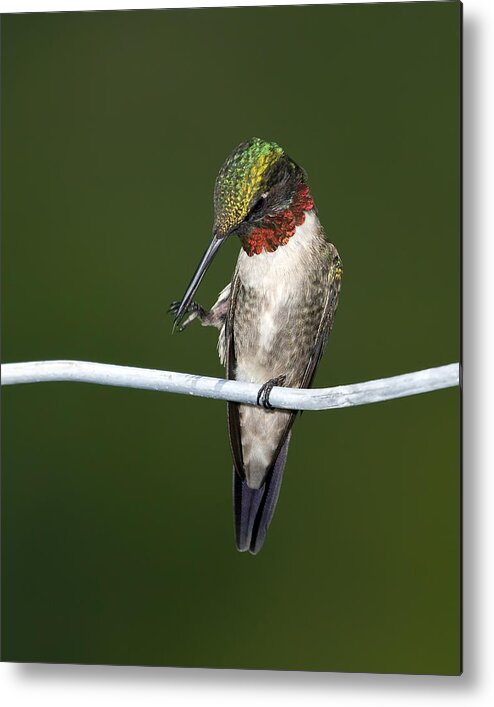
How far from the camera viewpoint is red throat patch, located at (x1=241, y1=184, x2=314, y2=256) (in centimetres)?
254

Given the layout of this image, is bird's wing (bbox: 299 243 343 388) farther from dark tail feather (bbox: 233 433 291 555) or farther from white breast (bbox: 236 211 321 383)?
dark tail feather (bbox: 233 433 291 555)

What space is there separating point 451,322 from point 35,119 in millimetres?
1233

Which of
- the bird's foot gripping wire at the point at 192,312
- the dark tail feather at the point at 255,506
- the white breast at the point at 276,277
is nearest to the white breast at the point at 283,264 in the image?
the white breast at the point at 276,277

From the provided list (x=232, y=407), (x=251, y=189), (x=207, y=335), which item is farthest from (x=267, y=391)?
(x=251, y=189)

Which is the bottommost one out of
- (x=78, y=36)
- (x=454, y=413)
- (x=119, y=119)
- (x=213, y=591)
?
(x=213, y=591)

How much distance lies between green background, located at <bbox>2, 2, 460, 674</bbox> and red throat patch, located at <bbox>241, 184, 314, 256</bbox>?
0.16 ft

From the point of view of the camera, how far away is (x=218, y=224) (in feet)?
8.25

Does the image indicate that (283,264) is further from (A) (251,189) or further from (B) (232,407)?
(B) (232,407)

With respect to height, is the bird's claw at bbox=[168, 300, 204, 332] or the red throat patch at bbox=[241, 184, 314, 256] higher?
the red throat patch at bbox=[241, 184, 314, 256]

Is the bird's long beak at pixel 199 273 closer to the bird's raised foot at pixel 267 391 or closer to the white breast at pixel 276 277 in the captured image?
the white breast at pixel 276 277

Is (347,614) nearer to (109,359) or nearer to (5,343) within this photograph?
(109,359)

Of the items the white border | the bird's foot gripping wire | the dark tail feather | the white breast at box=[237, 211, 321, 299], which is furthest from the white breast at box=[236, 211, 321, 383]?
the white border

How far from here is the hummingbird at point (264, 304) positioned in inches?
99.1

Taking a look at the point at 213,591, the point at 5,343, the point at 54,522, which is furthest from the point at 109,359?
the point at 213,591
